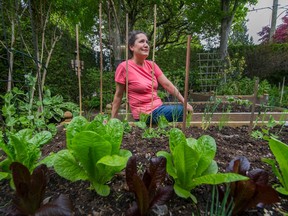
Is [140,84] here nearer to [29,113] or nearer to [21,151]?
[29,113]

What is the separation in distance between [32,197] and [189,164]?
1.77 feet

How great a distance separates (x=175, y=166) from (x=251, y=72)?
948 cm

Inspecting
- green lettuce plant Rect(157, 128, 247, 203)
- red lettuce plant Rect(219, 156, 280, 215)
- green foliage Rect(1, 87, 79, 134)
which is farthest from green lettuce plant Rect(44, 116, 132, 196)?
green foliage Rect(1, 87, 79, 134)

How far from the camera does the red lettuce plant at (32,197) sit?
66 centimetres

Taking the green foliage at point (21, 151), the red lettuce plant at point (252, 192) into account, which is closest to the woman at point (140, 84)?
the green foliage at point (21, 151)

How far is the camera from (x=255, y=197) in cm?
73

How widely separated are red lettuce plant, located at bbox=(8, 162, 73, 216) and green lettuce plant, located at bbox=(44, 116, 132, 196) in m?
0.10

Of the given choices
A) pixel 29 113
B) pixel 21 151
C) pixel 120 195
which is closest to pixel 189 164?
pixel 120 195

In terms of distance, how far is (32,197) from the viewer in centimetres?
70

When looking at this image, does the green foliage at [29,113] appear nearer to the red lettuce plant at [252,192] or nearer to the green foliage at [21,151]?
the green foliage at [21,151]

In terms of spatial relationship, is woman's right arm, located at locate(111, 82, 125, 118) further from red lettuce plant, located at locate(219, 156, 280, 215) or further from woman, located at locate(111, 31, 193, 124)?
red lettuce plant, located at locate(219, 156, 280, 215)

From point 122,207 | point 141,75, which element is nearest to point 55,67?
point 141,75

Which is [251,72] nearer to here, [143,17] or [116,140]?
[143,17]

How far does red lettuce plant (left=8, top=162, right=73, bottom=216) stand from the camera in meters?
0.66
